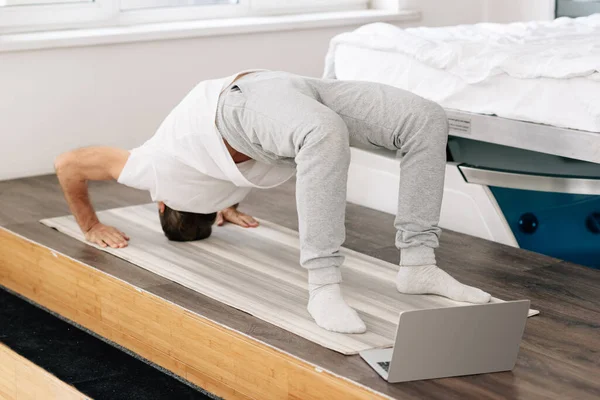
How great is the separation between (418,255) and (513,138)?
69cm

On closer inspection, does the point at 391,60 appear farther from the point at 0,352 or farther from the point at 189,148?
the point at 0,352

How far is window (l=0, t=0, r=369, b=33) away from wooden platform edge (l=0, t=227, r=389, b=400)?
115 cm

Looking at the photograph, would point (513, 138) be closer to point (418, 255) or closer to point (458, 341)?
point (418, 255)

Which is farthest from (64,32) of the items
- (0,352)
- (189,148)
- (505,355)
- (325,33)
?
(505,355)

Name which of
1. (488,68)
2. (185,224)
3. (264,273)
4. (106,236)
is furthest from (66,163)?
(488,68)

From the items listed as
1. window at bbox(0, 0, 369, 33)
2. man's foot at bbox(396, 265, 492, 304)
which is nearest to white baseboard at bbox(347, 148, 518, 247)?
man's foot at bbox(396, 265, 492, 304)

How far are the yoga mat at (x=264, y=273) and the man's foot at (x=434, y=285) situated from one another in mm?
19

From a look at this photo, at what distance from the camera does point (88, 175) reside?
2.51m

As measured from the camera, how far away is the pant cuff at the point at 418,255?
2055 millimetres

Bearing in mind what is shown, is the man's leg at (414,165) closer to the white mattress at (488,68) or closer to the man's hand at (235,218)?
the white mattress at (488,68)

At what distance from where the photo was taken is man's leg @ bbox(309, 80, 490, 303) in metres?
2.03

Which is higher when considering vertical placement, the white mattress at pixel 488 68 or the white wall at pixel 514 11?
the white mattress at pixel 488 68

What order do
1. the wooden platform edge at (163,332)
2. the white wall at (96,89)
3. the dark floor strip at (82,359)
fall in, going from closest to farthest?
the wooden platform edge at (163,332), the dark floor strip at (82,359), the white wall at (96,89)

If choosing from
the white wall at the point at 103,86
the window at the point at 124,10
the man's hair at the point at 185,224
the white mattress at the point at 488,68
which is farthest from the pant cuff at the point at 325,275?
the window at the point at 124,10
